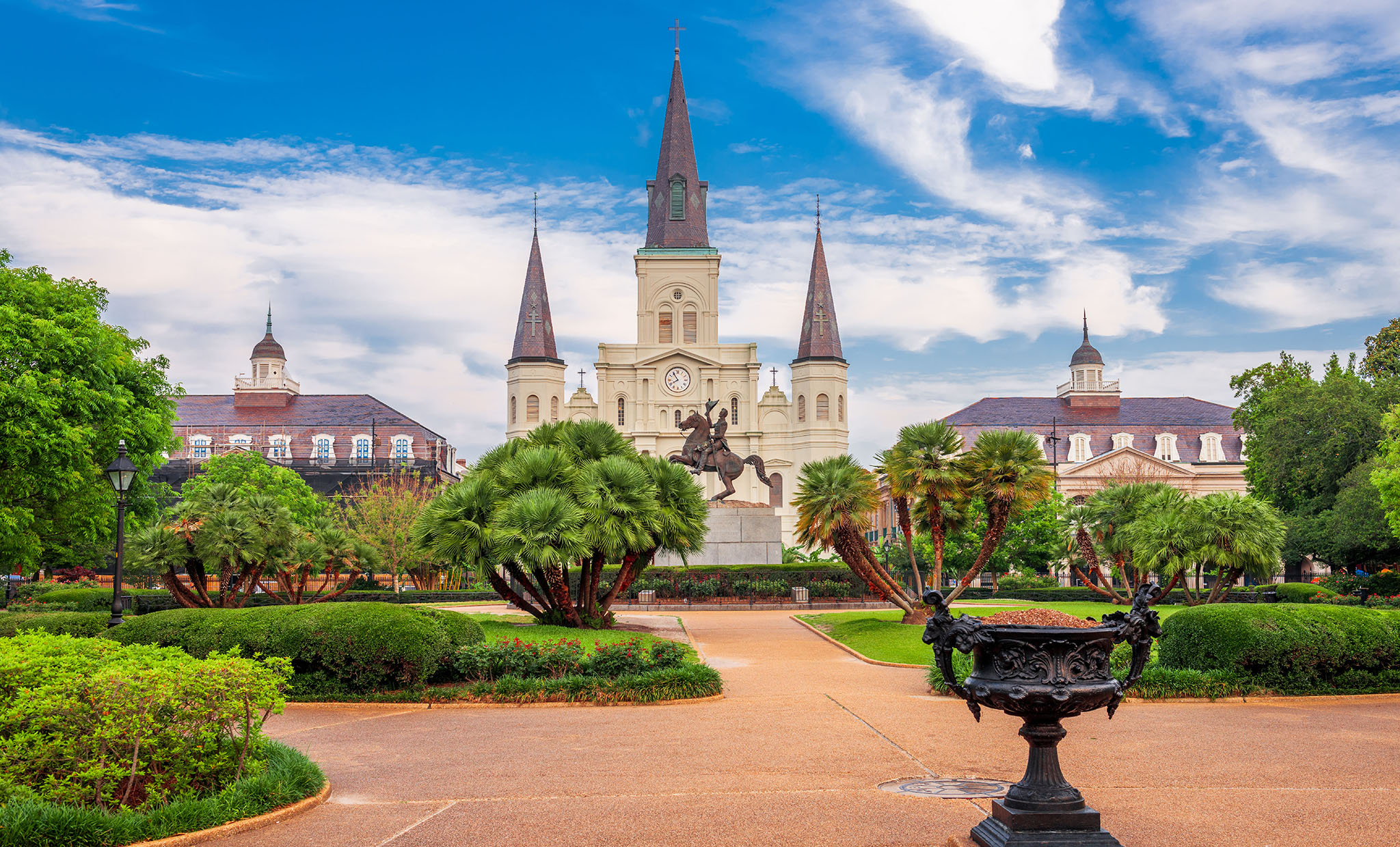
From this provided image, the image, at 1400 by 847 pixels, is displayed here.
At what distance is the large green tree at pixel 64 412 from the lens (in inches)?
968

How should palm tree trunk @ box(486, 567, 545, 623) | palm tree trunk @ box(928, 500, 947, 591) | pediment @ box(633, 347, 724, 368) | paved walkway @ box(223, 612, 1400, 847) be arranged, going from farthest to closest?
pediment @ box(633, 347, 724, 368)
palm tree trunk @ box(928, 500, 947, 591)
palm tree trunk @ box(486, 567, 545, 623)
paved walkway @ box(223, 612, 1400, 847)

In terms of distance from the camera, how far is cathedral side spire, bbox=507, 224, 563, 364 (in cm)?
8312

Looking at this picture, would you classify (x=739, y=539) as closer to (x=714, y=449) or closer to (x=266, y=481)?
(x=714, y=449)

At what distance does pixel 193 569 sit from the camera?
26969 millimetres

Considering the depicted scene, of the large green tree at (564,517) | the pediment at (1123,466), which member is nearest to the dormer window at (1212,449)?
the pediment at (1123,466)

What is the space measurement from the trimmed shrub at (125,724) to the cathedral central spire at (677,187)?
80092 mm

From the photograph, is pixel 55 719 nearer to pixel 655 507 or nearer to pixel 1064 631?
pixel 1064 631

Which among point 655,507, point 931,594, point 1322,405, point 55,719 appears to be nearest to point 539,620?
point 655,507

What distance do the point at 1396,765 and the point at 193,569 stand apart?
26.0 m

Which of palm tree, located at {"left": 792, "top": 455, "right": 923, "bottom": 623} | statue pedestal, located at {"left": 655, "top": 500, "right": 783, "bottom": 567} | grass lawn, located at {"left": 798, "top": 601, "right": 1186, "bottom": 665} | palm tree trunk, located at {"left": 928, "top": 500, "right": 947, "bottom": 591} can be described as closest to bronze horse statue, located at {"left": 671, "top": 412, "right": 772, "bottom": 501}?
statue pedestal, located at {"left": 655, "top": 500, "right": 783, "bottom": 567}

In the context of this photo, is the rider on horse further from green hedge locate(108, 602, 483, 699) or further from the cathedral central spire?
the cathedral central spire

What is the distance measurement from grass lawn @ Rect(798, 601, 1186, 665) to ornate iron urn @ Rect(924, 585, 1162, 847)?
385 inches

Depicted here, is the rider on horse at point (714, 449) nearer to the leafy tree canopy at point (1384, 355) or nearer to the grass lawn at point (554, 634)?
the grass lawn at point (554, 634)

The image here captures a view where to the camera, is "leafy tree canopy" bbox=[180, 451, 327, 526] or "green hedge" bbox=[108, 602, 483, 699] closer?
"green hedge" bbox=[108, 602, 483, 699]
